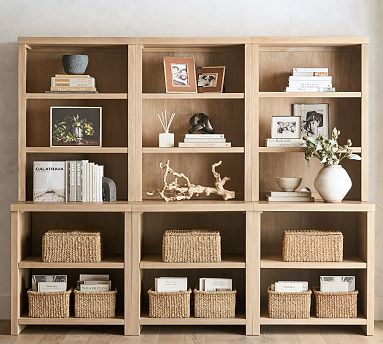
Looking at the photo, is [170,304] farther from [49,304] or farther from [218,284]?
[49,304]

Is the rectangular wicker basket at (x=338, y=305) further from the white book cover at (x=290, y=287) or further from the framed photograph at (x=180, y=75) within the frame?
the framed photograph at (x=180, y=75)

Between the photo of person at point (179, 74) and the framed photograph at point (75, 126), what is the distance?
530mm

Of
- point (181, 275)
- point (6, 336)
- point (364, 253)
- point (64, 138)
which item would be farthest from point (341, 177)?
point (6, 336)

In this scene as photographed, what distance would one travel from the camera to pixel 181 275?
16.5 feet

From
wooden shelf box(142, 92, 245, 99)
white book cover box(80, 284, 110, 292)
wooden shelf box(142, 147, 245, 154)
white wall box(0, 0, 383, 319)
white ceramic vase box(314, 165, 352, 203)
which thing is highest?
white wall box(0, 0, 383, 319)

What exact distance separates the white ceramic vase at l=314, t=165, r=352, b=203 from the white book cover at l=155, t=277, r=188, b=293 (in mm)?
1027

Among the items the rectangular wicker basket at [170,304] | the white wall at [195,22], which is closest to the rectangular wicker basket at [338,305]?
the white wall at [195,22]

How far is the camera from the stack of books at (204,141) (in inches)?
186

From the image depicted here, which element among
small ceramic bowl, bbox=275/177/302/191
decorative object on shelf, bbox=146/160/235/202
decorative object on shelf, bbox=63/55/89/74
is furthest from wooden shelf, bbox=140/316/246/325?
decorative object on shelf, bbox=63/55/89/74

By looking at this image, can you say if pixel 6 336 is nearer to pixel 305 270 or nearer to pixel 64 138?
pixel 64 138

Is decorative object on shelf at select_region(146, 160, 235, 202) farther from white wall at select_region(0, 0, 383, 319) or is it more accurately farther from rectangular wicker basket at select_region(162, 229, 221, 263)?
white wall at select_region(0, 0, 383, 319)

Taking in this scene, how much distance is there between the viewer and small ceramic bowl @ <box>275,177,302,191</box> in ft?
15.6

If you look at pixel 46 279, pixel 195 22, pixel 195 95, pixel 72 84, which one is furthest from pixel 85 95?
pixel 46 279

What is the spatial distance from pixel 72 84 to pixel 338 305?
7.16ft
